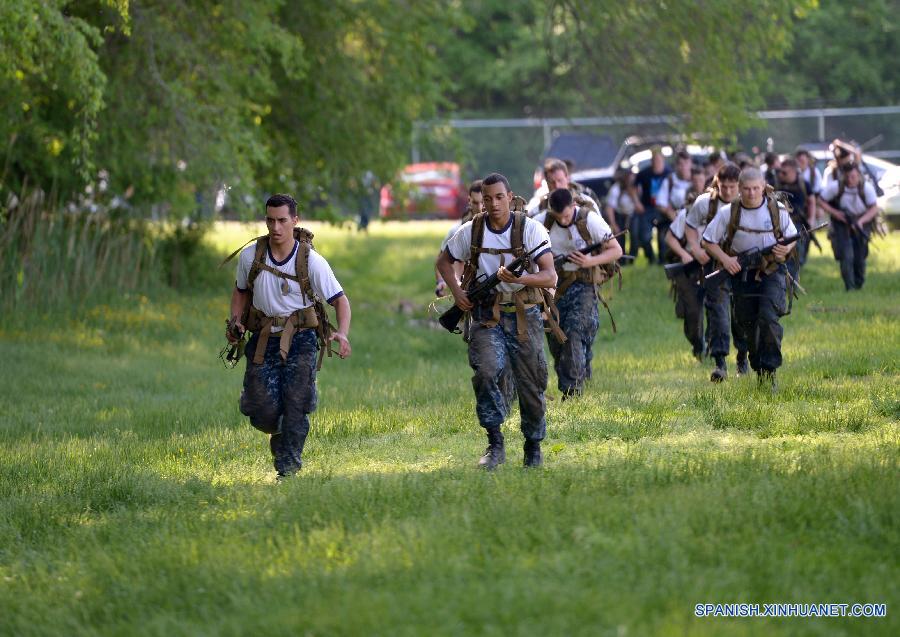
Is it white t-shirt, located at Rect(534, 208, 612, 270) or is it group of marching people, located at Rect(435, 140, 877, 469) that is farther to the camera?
white t-shirt, located at Rect(534, 208, 612, 270)

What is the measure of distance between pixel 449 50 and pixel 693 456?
36100mm

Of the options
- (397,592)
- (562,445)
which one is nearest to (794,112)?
(562,445)

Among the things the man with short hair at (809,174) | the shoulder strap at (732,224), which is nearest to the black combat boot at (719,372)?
the shoulder strap at (732,224)

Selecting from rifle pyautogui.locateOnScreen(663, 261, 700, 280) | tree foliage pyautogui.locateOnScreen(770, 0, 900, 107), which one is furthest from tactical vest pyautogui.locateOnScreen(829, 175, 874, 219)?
tree foliage pyautogui.locateOnScreen(770, 0, 900, 107)

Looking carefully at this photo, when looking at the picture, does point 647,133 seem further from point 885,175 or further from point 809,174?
point 809,174

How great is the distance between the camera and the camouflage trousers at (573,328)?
474 inches

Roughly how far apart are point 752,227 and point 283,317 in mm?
4202

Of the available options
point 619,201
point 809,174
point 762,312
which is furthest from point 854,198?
point 762,312

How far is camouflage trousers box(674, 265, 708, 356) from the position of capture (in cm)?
1347

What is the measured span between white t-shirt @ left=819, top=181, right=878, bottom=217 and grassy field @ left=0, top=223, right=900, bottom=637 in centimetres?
478

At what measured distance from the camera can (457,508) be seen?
7.55 metres

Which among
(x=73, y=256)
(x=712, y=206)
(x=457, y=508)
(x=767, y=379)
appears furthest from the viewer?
(x=73, y=256)

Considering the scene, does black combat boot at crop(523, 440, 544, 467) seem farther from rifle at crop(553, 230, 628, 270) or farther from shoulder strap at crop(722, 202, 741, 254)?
shoulder strap at crop(722, 202, 741, 254)

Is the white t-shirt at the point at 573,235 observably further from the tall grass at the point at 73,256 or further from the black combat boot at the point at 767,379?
the tall grass at the point at 73,256
